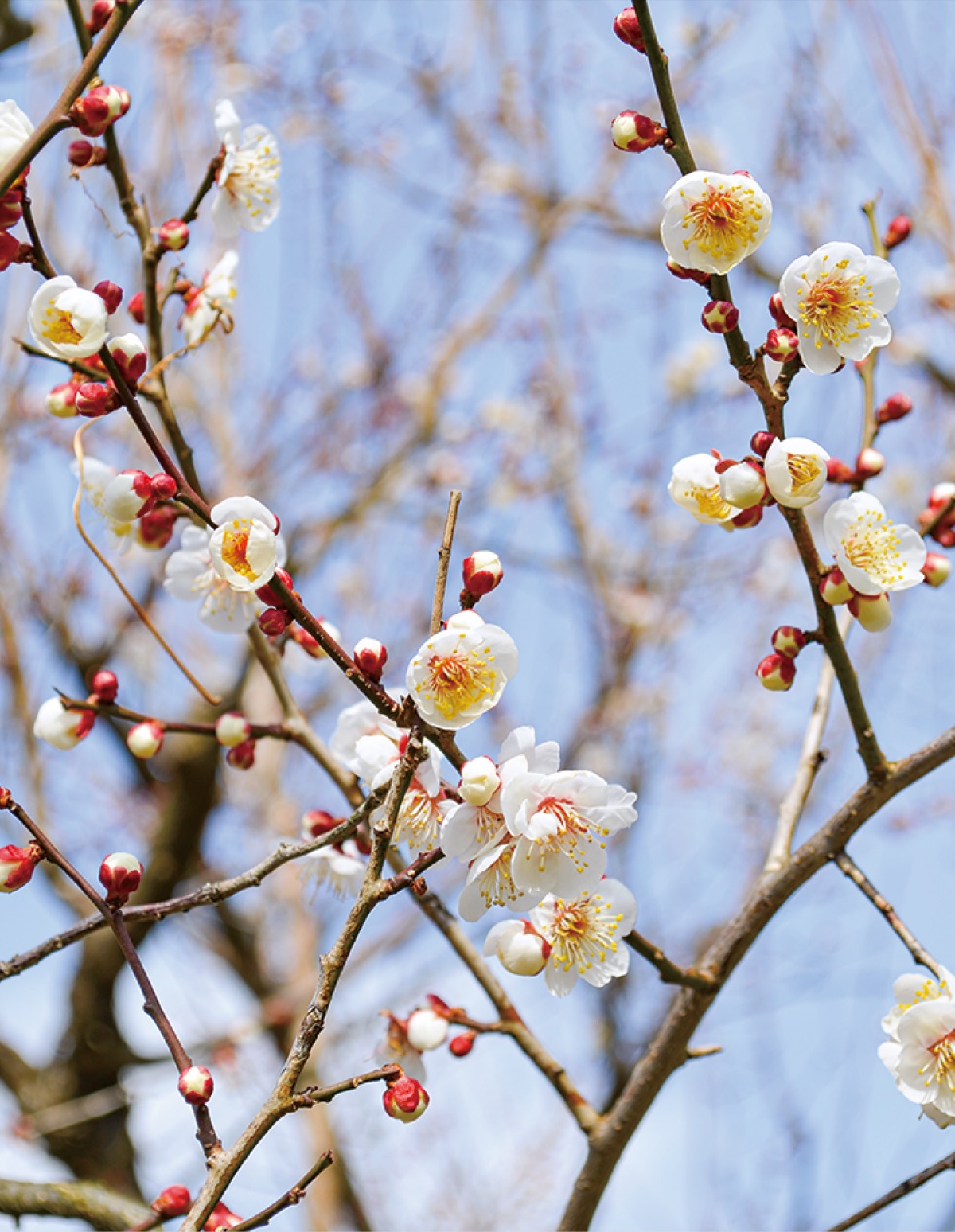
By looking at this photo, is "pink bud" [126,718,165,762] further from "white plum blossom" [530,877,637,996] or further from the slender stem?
the slender stem

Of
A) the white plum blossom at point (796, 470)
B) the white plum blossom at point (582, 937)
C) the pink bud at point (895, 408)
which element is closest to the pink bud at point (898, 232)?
the pink bud at point (895, 408)

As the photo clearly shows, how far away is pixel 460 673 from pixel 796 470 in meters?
0.41

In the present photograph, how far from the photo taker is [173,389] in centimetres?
539

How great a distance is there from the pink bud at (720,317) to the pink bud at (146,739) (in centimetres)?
98

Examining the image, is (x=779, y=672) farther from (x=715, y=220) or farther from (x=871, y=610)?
(x=715, y=220)

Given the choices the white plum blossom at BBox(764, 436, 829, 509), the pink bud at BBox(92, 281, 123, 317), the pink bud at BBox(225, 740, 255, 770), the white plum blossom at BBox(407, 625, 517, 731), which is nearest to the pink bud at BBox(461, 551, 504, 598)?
the white plum blossom at BBox(407, 625, 517, 731)

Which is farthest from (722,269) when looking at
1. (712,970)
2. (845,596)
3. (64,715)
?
(64,715)

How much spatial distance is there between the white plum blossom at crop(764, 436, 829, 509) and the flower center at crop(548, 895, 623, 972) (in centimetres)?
49

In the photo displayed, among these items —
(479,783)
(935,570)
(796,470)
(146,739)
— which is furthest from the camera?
(146,739)

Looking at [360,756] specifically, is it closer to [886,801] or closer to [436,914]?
[436,914]

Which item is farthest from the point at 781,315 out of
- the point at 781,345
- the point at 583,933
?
the point at 583,933

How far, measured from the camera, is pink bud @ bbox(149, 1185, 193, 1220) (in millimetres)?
1186

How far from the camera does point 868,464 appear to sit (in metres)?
1.55

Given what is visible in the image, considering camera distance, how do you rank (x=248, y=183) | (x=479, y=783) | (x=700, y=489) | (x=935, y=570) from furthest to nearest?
→ 1. (x=248, y=183)
2. (x=935, y=570)
3. (x=700, y=489)
4. (x=479, y=783)
